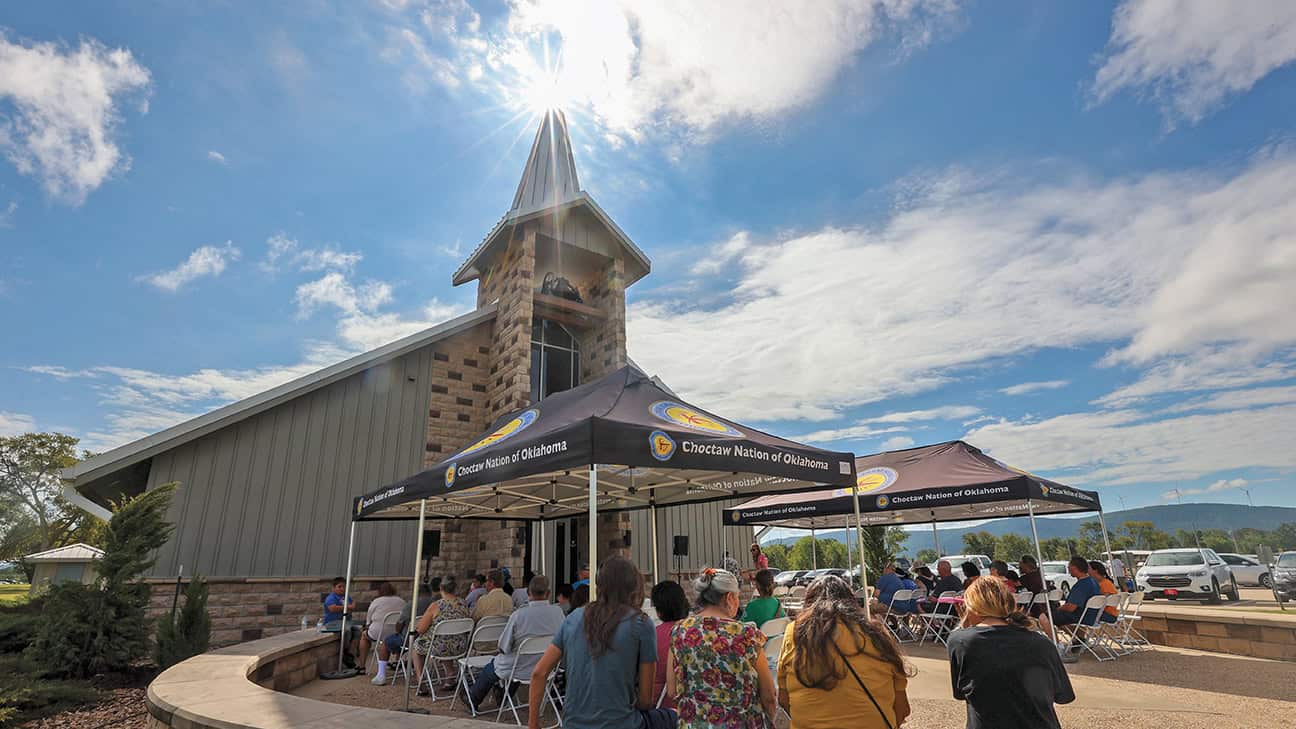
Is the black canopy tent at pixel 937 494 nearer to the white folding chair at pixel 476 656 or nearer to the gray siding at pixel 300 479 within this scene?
the white folding chair at pixel 476 656

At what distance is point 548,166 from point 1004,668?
16699 mm

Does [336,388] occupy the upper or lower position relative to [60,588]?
upper

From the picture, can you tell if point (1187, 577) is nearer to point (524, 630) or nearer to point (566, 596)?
point (566, 596)

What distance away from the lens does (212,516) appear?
33.3 ft

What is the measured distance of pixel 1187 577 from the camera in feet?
59.4

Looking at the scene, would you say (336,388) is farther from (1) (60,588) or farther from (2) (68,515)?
(2) (68,515)

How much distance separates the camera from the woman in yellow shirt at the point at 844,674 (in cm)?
252

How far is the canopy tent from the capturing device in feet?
15.3

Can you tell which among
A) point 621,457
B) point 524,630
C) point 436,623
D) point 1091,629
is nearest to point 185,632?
point 436,623

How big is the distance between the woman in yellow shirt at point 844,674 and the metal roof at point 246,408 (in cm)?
1033

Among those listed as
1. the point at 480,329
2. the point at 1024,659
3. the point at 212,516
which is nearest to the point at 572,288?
the point at 480,329

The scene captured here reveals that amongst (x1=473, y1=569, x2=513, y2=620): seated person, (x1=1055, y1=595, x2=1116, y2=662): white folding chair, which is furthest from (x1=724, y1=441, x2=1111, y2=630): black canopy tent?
(x1=473, y1=569, x2=513, y2=620): seated person

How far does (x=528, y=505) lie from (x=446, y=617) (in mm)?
2956

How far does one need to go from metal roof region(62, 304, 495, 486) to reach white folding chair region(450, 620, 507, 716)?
6.71 metres
